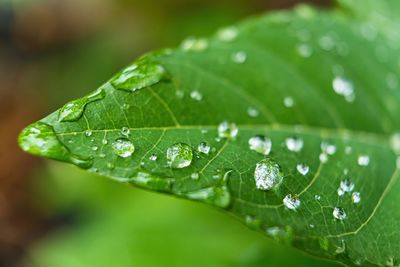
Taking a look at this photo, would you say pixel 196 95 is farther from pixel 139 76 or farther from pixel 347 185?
pixel 347 185

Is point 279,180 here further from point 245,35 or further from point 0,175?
point 0,175

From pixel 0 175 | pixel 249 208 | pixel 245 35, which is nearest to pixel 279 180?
pixel 249 208

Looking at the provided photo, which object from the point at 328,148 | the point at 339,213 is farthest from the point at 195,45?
Result: the point at 339,213

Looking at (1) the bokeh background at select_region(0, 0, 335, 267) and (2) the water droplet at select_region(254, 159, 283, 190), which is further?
(1) the bokeh background at select_region(0, 0, 335, 267)

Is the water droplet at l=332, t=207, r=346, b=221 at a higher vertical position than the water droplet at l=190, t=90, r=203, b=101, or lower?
lower

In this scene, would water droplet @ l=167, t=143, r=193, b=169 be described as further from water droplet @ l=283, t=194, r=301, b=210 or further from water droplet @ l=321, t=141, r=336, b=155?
water droplet @ l=321, t=141, r=336, b=155

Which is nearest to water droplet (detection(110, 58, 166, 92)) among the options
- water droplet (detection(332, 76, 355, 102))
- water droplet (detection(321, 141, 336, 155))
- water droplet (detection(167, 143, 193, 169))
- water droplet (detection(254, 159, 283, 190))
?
water droplet (detection(167, 143, 193, 169))

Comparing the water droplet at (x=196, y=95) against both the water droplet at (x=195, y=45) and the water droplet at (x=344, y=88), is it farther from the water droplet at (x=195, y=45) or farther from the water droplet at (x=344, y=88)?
the water droplet at (x=344, y=88)
